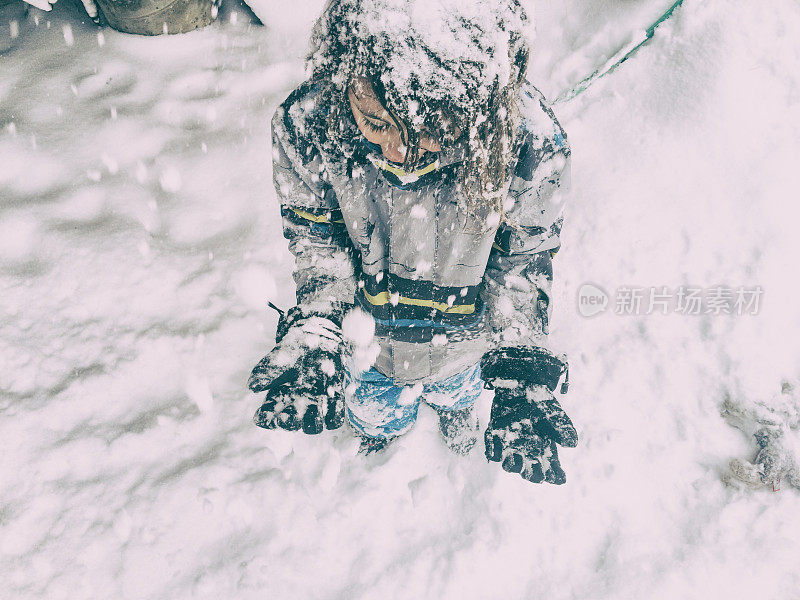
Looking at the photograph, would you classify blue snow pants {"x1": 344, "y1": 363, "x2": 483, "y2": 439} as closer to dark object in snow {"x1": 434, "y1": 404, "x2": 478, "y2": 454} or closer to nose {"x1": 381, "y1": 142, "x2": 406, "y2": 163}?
dark object in snow {"x1": 434, "y1": 404, "x2": 478, "y2": 454}

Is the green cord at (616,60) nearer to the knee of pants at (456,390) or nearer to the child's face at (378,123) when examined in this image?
the knee of pants at (456,390)

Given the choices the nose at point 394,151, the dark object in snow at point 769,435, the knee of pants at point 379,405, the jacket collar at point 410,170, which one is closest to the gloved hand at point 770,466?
the dark object in snow at point 769,435

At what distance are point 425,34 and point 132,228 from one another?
272 centimetres

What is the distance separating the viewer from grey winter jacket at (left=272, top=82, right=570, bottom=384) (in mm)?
1193

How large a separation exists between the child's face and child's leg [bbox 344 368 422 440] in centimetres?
97

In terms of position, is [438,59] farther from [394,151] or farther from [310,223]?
[310,223]

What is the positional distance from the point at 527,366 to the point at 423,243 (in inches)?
22.2

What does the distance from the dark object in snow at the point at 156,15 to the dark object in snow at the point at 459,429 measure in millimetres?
3858

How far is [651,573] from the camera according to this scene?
201 centimetres

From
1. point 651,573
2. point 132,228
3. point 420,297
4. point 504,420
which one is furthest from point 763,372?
point 132,228

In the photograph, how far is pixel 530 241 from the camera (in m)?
1.36

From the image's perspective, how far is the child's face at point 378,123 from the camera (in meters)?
0.95
